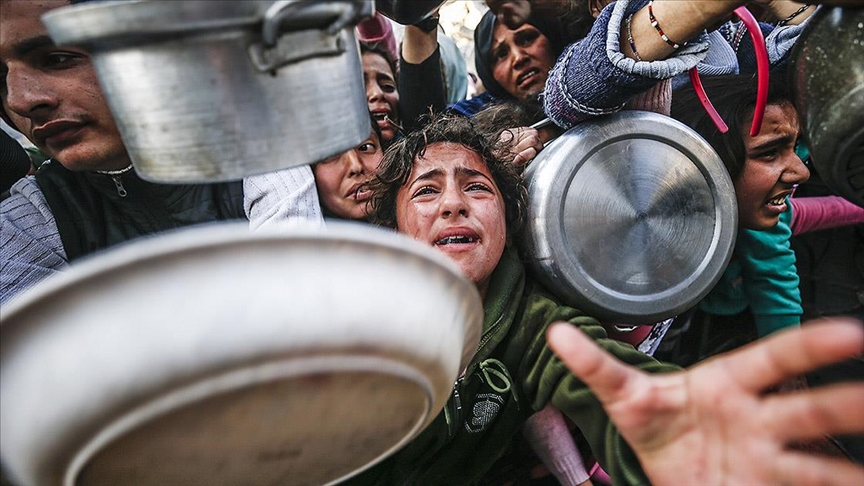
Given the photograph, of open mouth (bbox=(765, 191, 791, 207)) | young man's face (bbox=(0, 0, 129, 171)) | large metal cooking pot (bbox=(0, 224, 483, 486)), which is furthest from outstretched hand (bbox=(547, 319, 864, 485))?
open mouth (bbox=(765, 191, 791, 207))

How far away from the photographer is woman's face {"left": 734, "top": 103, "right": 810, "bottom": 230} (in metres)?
1.56

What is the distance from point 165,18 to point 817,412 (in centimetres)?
83

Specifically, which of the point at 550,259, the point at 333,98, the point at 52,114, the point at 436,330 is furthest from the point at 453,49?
the point at 436,330

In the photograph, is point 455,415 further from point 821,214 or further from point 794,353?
point 821,214

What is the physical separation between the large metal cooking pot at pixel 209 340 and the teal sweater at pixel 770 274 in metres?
1.55

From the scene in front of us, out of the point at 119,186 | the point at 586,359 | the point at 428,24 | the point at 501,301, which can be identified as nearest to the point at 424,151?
the point at 428,24

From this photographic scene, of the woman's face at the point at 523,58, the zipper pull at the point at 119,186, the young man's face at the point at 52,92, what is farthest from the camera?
the woman's face at the point at 523,58

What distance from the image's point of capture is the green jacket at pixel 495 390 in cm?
124

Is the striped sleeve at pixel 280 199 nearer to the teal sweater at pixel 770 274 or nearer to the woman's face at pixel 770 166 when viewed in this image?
the woman's face at pixel 770 166

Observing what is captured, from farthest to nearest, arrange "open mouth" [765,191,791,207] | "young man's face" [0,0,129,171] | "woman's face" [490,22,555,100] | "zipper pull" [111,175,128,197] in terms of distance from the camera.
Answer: "woman's face" [490,22,555,100]
"open mouth" [765,191,791,207]
"zipper pull" [111,175,128,197]
"young man's face" [0,0,129,171]

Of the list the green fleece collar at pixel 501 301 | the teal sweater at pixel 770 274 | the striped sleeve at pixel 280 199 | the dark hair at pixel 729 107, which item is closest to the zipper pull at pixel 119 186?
the striped sleeve at pixel 280 199

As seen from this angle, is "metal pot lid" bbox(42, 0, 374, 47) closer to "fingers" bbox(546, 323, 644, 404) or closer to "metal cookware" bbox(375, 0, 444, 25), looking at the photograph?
"metal cookware" bbox(375, 0, 444, 25)

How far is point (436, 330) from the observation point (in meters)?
0.61

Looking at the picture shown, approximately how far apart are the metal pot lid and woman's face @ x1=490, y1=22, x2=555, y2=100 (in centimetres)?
144
